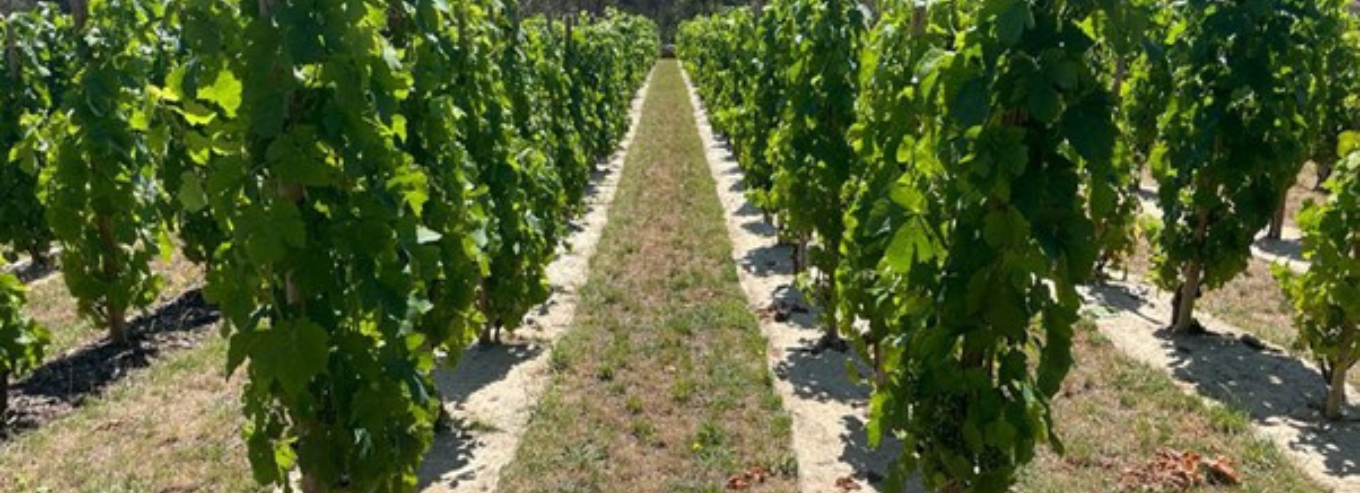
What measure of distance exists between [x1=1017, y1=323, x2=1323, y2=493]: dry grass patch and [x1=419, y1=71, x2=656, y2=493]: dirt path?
336 cm

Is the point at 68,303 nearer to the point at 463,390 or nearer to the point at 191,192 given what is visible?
the point at 463,390

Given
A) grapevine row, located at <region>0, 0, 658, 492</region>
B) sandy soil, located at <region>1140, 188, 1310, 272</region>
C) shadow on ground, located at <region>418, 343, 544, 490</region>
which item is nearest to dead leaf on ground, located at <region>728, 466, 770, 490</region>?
shadow on ground, located at <region>418, 343, 544, 490</region>

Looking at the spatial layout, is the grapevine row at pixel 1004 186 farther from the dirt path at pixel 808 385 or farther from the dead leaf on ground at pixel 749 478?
the dead leaf on ground at pixel 749 478

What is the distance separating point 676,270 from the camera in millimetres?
11078

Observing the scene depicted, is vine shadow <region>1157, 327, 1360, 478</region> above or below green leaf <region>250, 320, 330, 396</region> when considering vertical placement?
below

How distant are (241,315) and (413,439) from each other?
1.10 metres

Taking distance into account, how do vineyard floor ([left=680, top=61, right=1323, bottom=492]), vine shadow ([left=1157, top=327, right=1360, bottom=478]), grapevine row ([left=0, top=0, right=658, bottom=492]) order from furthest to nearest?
vine shadow ([left=1157, top=327, right=1360, bottom=478]) → vineyard floor ([left=680, top=61, right=1323, bottom=492]) → grapevine row ([left=0, top=0, right=658, bottom=492])

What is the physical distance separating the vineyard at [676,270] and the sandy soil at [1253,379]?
4cm

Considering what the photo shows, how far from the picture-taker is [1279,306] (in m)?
9.70

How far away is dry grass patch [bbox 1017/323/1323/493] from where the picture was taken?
5.92 m

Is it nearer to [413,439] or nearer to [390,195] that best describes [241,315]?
[390,195]

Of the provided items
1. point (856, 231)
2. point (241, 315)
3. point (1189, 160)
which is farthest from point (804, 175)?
point (241, 315)

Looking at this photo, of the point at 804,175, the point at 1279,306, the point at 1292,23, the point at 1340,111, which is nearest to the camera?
the point at 1292,23

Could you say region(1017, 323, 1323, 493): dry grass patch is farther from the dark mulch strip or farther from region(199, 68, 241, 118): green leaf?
the dark mulch strip
